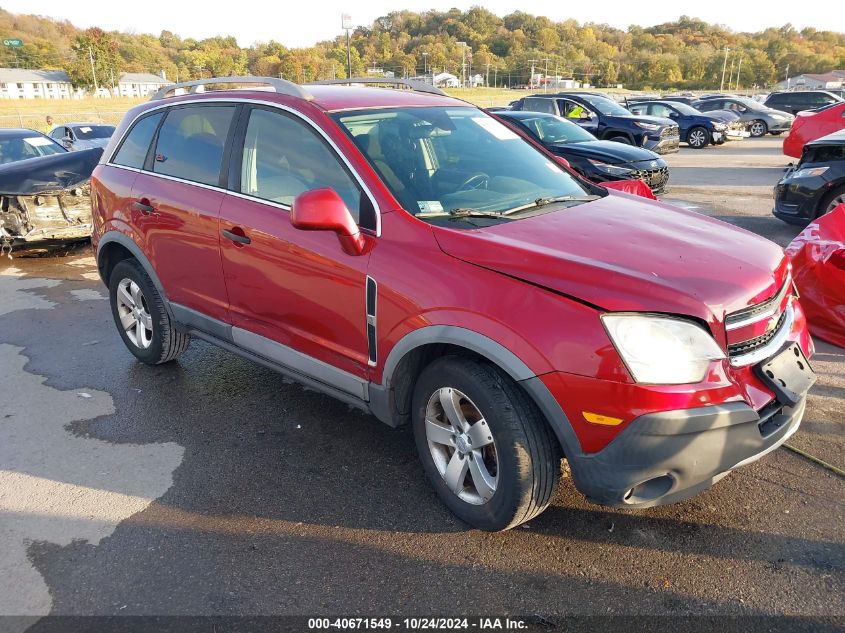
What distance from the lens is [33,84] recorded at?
3573 inches

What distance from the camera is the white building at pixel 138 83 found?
94188 mm

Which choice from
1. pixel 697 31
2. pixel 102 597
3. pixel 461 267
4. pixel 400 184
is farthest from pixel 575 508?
pixel 697 31

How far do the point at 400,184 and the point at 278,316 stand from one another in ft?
3.35

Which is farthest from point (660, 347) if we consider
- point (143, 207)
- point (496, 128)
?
point (143, 207)

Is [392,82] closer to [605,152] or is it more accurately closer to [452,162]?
[452,162]

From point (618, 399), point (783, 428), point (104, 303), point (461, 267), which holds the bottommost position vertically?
point (104, 303)

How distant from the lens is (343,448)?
3.74 m

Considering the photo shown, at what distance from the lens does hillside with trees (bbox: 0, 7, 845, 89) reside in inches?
3162

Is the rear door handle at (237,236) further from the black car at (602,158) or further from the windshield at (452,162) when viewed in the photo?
the black car at (602,158)

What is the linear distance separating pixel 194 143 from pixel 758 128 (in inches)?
1041

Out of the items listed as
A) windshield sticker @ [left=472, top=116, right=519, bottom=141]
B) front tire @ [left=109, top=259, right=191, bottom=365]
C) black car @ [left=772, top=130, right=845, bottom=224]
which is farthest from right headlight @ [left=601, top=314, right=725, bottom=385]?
black car @ [left=772, top=130, right=845, bottom=224]

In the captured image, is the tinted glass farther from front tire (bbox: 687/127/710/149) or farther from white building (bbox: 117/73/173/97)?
white building (bbox: 117/73/173/97)

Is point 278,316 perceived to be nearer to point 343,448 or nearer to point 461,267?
point 343,448

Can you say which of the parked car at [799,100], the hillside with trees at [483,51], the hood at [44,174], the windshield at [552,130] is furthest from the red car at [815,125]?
the hillside with trees at [483,51]
